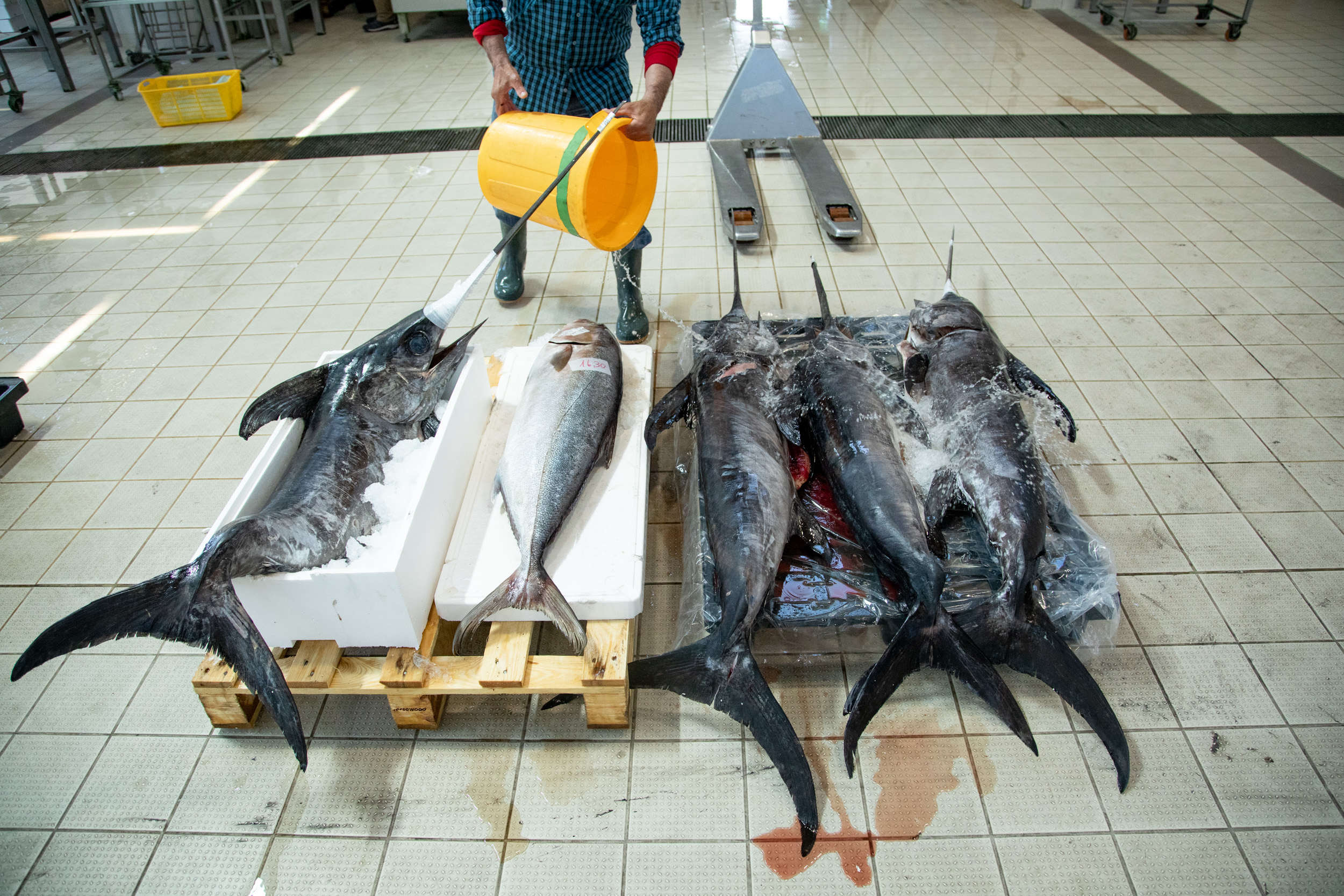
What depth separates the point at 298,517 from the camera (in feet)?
6.98

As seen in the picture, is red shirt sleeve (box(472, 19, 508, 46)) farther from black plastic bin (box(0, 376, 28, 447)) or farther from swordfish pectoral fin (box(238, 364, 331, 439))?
black plastic bin (box(0, 376, 28, 447))

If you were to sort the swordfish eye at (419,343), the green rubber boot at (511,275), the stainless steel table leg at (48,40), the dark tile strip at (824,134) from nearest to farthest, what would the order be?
the swordfish eye at (419,343), the green rubber boot at (511,275), the dark tile strip at (824,134), the stainless steel table leg at (48,40)

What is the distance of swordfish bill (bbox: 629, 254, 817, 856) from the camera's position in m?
2.00

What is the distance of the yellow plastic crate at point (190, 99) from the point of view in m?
6.73

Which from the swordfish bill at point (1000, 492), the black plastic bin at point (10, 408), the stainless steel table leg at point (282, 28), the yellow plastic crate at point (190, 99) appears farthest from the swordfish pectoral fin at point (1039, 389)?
the stainless steel table leg at point (282, 28)

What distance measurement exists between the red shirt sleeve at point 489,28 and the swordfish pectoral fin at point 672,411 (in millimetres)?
1980

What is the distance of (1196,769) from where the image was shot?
7.05 ft

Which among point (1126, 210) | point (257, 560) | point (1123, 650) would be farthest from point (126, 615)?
point (1126, 210)

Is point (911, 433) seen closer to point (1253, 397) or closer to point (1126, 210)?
point (1253, 397)

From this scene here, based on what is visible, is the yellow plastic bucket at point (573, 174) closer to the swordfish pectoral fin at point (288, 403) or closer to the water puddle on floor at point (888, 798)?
the swordfish pectoral fin at point (288, 403)

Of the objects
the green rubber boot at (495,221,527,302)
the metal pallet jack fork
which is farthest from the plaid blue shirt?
the metal pallet jack fork

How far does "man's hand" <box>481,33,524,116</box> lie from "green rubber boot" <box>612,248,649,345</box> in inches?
35.1

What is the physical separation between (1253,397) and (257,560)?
428 cm

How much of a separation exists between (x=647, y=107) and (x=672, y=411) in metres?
1.27
